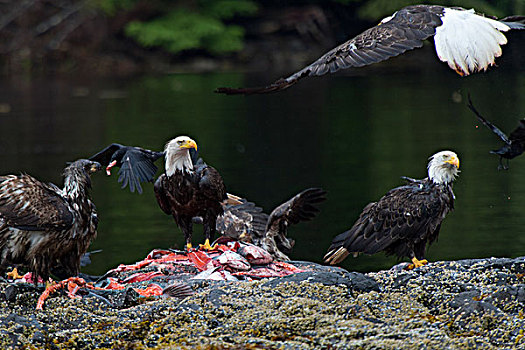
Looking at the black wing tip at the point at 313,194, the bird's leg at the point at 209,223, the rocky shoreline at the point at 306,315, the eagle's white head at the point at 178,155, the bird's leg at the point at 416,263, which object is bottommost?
the bird's leg at the point at 416,263

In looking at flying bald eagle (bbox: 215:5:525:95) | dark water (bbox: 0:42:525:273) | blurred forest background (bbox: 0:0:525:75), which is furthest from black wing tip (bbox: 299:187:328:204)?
blurred forest background (bbox: 0:0:525:75)

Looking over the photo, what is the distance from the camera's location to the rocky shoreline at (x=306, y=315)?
4.58 meters

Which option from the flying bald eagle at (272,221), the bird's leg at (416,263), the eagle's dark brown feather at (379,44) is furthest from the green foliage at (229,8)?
the eagle's dark brown feather at (379,44)

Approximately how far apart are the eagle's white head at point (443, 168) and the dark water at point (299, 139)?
5.72 feet

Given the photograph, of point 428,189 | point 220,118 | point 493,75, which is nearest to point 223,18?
point 493,75

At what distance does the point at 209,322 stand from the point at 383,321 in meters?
0.83

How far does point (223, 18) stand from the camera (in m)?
36.4

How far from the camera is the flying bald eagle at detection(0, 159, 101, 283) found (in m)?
5.30

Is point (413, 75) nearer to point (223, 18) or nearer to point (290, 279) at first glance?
point (223, 18)

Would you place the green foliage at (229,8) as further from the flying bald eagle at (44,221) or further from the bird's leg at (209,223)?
the flying bald eagle at (44,221)

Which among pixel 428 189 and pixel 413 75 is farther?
pixel 413 75

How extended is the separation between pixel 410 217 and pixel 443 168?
0.42 m

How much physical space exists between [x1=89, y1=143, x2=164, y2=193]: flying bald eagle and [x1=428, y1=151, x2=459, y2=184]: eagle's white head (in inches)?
74.0

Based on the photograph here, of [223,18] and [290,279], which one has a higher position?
[223,18]
